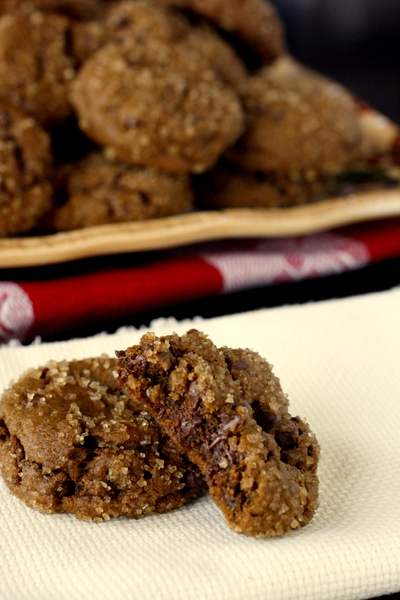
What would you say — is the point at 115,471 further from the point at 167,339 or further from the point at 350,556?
the point at 350,556

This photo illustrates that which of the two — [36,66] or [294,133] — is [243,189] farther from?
[36,66]

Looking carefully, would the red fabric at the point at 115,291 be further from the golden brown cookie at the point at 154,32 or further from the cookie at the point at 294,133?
the golden brown cookie at the point at 154,32

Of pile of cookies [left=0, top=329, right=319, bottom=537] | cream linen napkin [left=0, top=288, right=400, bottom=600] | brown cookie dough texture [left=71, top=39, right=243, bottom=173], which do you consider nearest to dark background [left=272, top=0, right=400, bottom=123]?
brown cookie dough texture [left=71, top=39, right=243, bottom=173]

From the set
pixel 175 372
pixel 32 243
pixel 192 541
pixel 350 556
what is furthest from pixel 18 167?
pixel 350 556

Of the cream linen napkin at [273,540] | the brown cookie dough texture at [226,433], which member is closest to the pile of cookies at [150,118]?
the cream linen napkin at [273,540]

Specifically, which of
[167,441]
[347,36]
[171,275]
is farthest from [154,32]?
[347,36]

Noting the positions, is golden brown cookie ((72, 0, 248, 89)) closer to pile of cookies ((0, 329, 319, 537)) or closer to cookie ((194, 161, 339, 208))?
cookie ((194, 161, 339, 208))
